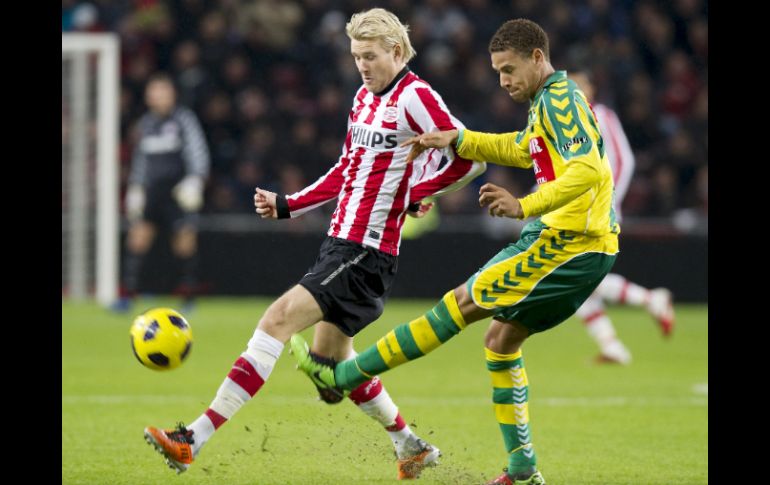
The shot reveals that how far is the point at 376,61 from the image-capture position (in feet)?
18.2

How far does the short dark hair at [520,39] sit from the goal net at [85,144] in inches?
389

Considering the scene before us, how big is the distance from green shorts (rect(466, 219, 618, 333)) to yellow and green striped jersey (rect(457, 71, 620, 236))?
7 cm

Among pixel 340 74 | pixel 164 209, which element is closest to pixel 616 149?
pixel 164 209

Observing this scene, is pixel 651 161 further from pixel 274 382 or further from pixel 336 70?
pixel 274 382

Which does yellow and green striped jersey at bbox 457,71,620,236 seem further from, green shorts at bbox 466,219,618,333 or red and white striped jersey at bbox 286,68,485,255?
red and white striped jersey at bbox 286,68,485,255

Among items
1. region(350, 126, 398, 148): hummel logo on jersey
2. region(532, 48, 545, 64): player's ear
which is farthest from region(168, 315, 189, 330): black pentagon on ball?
region(532, 48, 545, 64): player's ear

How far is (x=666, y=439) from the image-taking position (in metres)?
6.69

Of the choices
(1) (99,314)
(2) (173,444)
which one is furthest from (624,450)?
(1) (99,314)

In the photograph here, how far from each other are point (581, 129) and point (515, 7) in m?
13.6

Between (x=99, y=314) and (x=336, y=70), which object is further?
(x=336, y=70)

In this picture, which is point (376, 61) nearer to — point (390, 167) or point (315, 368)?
point (390, 167)

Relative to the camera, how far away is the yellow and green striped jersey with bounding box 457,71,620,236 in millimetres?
4840

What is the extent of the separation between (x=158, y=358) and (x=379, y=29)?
183cm

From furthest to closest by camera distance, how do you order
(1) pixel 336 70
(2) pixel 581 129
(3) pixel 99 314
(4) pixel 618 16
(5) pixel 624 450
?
(4) pixel 618 16, (1) pixel 336 70, (3) pixel 99 314, (5) pixel 624 450, (2) pixel 581 129
